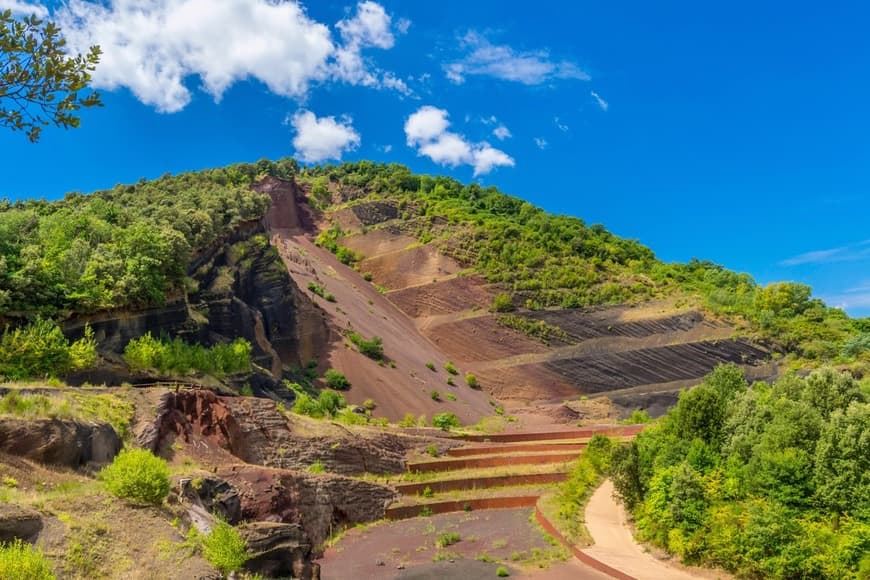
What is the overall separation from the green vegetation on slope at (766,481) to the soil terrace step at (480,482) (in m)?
5.75

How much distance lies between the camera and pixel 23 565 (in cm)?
700

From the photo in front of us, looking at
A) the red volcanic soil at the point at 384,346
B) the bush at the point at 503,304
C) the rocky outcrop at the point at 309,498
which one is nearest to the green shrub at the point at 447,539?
the rocky outcrop at the point at 309,498

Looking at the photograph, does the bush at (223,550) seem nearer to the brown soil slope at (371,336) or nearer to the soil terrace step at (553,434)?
the soil terrace step at (553,434)

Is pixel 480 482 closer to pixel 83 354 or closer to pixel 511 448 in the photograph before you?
pixel 511 448

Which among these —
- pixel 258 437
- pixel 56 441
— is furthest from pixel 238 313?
pixel 56 441

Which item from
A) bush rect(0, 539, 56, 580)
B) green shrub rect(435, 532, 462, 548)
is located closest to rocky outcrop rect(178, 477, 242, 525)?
bush rect(0, 539, 56, 580)

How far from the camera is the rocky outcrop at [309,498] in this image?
1758 centimetres

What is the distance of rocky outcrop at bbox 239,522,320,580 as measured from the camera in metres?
12.2

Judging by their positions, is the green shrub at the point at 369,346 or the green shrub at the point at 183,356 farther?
the green shrub at the point at 369,346

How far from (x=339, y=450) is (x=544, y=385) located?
2682 centimetres

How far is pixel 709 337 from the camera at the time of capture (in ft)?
152

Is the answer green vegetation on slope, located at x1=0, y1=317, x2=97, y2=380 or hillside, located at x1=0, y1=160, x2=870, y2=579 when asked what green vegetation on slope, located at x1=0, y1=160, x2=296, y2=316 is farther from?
green vegetation on slope, located at x1=0, y1=317, x2=97, y2=380

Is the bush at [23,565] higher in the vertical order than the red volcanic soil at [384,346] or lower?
lower

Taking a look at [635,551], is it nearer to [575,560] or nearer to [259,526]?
[575,560]
